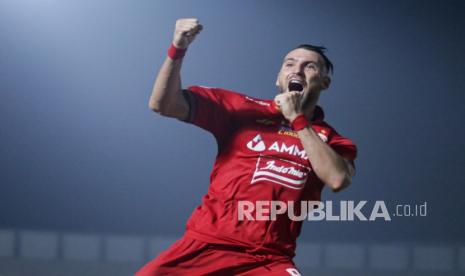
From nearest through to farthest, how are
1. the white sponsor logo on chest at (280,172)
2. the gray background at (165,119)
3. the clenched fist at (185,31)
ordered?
the clenched fist at (185,31) < the white sponsor logo on chest at (280,172) < the gray background at (165,119)

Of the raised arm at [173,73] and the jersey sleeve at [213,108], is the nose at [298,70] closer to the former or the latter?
the jersey sleeve at [213,108]

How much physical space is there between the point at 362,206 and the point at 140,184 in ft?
3.10

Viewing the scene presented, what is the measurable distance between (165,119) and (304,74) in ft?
3.20

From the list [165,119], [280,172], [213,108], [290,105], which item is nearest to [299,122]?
[290,105]

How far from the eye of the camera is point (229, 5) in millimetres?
2682

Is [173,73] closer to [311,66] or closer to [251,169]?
[251,169]

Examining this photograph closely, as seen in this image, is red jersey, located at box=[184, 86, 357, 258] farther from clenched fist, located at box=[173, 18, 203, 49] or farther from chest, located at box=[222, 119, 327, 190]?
clenched fist, located at box=[173, 18, 203, 49]

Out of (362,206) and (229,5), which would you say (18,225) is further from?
(362,206)

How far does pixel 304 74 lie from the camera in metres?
1.78

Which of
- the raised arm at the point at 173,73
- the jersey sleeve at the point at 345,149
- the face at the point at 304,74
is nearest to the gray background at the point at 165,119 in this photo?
the face at the point at 304,74

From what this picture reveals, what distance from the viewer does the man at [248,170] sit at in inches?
60.4

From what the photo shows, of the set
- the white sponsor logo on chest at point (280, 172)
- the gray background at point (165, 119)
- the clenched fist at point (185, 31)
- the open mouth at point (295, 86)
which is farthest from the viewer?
the gray background at point (165, 119)

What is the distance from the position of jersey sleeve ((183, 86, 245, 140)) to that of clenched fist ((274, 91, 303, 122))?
0.55 feet

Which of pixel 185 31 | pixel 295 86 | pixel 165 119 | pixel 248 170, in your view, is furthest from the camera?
pixel 165 119
